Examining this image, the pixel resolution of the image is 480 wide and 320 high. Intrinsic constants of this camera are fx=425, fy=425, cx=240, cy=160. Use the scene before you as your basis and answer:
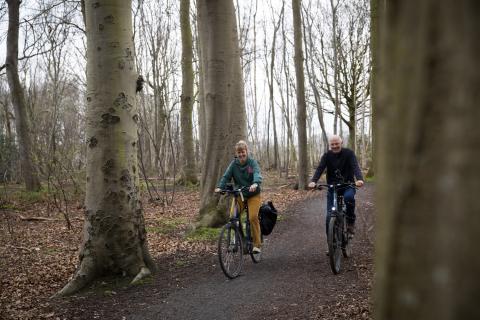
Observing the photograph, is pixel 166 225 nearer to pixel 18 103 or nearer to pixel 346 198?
pixel 346 198

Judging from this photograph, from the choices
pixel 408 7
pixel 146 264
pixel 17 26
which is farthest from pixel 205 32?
pixel 17 26

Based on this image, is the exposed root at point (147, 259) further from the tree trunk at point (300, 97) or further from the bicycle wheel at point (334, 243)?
the tree trunk at point (300, 97)

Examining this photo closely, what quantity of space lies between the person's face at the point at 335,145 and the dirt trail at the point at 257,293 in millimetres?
1036

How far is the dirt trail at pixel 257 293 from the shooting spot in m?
5.04

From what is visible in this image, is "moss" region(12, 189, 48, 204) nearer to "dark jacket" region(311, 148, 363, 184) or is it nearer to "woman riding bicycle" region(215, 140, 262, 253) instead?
"woman riding bicycle" region(215, 140, 262, 253)

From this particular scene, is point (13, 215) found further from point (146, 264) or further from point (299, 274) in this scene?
point (299, 274)

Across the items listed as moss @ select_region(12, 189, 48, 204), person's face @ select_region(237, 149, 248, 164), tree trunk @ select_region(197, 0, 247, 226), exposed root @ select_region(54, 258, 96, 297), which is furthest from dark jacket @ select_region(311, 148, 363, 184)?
moss @ select_region(12, 189, 48, 204)

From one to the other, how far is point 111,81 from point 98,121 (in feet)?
1.99

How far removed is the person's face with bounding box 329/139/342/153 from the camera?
265 inches

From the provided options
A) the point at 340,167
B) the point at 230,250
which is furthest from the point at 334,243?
the point at 230,250

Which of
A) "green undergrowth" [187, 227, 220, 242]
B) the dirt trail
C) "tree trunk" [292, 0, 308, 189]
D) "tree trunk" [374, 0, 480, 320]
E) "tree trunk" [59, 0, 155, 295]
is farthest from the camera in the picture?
"tree trunk" [292, 0, 308, 189]

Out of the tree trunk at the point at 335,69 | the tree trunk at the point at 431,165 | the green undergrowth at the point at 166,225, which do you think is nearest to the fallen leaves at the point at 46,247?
the green undergrowth at the point at 166,225

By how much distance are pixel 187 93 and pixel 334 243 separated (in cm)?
1622

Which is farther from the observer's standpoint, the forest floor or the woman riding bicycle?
the woman riding bicycle
